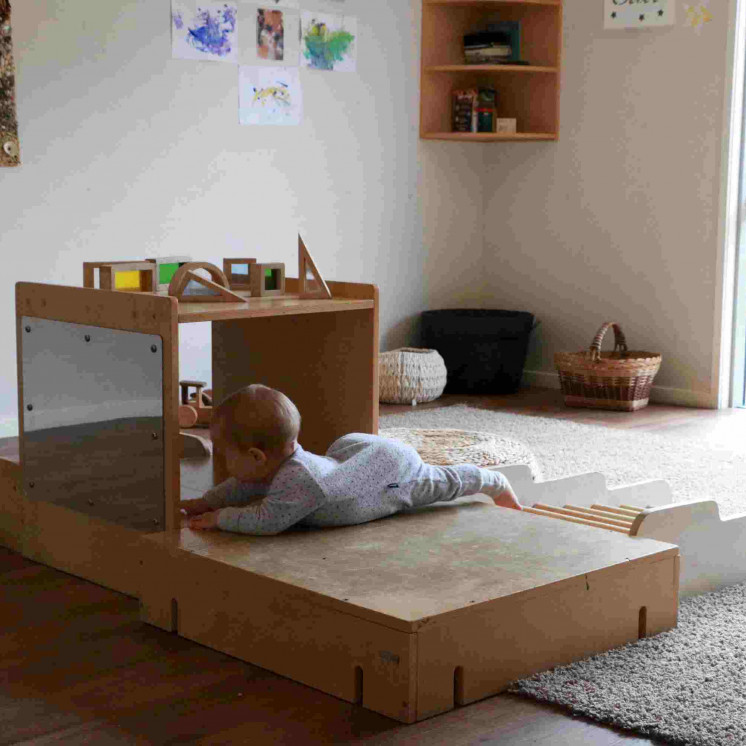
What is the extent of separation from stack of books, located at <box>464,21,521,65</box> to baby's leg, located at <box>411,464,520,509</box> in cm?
292

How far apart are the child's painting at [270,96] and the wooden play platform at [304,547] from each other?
1776 millimetres

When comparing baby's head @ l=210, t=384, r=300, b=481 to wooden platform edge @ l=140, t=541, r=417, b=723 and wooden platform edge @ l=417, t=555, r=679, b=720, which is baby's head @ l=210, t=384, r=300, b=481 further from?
wooden platform edge @ l=417, t=555, r=679, b=720

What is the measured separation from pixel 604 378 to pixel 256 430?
254cm

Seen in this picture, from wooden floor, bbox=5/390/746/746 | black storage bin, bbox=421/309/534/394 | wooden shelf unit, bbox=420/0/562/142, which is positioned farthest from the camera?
wooden shelf unit, bbox=420/0/562/142

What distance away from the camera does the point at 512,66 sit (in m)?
4.66

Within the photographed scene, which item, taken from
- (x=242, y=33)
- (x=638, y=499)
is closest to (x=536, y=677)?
(x=638, y=499)

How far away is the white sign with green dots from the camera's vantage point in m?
4.37

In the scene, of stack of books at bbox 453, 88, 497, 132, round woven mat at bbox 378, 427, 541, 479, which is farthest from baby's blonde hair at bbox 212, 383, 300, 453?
stack of books at bbox 453, 88, 497, 132

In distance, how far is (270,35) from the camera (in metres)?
4.20

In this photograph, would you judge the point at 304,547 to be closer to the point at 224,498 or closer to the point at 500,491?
the point at 224,498

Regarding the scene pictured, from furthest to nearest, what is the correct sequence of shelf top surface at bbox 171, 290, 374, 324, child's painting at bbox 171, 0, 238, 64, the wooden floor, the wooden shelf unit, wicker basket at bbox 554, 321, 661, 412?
the wooden shelf unit
wicker basket at bbox 554, 321, 661, 412
child's painting at bbox 171, 0, 238, 64
shelf top surface at bbox 171, 290, 374, 324
the wooden floor

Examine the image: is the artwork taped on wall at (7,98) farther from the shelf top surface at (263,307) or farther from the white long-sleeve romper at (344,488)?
the white long-sleeve romper at (344,488)

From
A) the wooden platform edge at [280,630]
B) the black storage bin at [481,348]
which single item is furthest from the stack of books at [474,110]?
the wooden platform edge at [280,630]

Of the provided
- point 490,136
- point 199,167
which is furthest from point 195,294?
point 490,136
